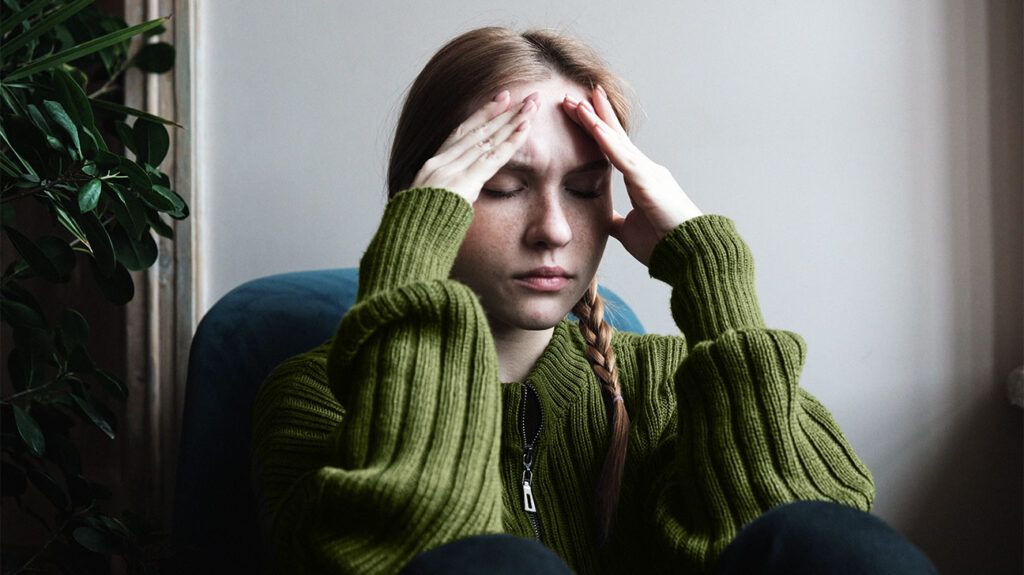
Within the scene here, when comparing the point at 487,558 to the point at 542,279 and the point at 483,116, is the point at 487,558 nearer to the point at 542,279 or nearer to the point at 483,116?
the point at 542,279

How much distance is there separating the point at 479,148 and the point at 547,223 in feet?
0.36

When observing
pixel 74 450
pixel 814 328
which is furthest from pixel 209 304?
pixel 814 328

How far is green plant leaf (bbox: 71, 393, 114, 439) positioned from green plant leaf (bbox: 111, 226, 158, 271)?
20 centimetres

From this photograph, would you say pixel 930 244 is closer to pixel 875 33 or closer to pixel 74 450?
pixel 875 33

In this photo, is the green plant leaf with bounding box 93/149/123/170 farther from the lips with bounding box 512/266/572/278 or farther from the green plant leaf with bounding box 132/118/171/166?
the lips with bounding box 512/266/572/278

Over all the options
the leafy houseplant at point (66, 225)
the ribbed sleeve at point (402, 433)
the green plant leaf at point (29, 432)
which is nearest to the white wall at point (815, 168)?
the leafy houseplant at point (66, 225)

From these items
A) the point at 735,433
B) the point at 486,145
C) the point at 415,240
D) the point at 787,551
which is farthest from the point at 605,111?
the point at 787,551

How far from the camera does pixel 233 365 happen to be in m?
1.22

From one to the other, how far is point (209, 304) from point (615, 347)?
815mm

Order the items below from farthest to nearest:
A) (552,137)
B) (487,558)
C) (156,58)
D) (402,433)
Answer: (156,58), (552,137), (402,433), (487,558)

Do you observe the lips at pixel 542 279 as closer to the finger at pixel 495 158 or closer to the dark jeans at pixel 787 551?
the finger at pixel 495 158

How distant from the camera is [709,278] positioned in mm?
973

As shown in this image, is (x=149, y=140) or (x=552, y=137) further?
(x=149, y=140)

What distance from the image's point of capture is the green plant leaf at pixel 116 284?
115 centimetres
